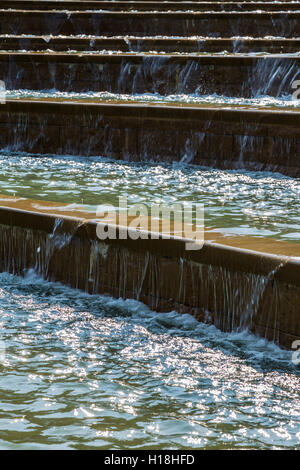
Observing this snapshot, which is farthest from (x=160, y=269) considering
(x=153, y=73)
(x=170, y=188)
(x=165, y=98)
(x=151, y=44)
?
(x=151, y=44)

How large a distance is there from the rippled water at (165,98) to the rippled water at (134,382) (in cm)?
677

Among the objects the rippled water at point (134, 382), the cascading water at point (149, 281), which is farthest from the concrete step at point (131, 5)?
the rippled water at point (134, 382)

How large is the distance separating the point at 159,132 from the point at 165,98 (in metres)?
3.10

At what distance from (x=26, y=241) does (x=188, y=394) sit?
2.48 metres

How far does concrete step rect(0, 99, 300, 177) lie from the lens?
9258 millimetres

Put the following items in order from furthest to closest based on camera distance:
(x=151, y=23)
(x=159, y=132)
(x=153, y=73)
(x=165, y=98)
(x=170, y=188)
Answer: (x=151, y=23), (x=153, y=73), (x=165, y=98), (x=159, y=132), (x=170, y=188)

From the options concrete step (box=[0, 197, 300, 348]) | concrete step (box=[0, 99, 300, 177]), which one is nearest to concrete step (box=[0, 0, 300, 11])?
concrete step (box=[0, 99, 300, 177])

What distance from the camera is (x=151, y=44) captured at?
15273mm

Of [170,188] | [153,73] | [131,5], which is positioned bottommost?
[170,188]

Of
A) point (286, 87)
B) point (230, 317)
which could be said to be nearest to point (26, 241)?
point (230, 317)

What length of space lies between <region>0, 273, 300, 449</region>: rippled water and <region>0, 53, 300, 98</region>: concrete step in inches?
295

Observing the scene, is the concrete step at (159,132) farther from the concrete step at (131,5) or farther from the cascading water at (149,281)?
the concrete step at (131,5)

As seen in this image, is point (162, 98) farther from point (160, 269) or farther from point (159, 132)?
point (160, 269)

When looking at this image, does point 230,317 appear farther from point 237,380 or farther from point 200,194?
point 200,194
